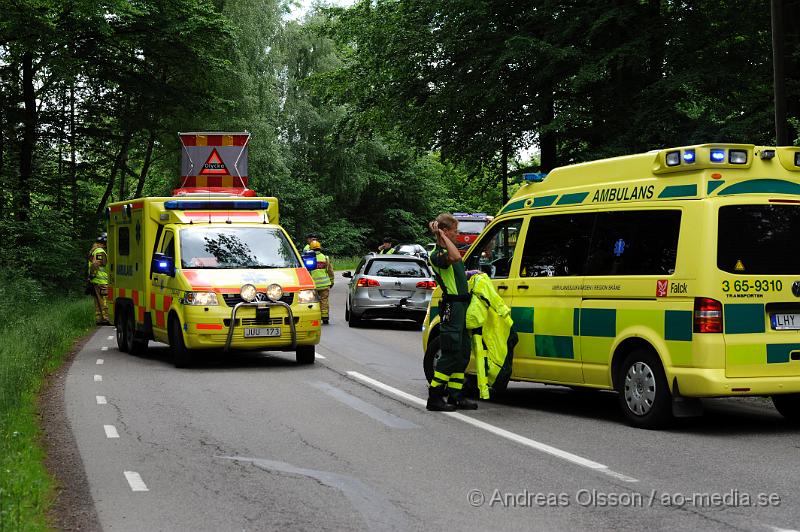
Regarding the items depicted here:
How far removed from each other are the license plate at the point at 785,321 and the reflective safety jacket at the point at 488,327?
255 centimetres

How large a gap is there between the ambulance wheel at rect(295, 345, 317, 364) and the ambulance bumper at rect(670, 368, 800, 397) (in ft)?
23.6

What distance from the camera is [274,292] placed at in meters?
Answer: 15.0

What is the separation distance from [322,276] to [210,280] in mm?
7917

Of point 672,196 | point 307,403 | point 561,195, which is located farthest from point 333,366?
point 672,196

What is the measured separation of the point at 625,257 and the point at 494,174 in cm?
2272

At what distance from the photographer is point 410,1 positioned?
2747cm

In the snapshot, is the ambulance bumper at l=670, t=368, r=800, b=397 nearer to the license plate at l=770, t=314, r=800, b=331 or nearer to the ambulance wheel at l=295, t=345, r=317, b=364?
the license plate at l=770, t=314, r=800, b=331

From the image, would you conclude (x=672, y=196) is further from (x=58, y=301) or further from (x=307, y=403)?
(x=58, y=301)

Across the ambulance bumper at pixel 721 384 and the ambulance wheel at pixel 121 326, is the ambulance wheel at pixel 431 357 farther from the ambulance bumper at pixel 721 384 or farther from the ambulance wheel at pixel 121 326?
the ambulance wheel at pixel 121 326

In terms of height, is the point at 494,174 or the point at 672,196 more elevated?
the point at 494,174

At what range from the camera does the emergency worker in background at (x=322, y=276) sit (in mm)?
22797

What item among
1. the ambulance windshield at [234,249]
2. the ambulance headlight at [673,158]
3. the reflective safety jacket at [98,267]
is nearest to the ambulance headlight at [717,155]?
the ambulance headlight at [673,158]

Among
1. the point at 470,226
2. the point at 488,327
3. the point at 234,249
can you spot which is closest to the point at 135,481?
the point at 488,327

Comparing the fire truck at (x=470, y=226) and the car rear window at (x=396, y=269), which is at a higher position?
the fire truck at (x=470, y=226)
